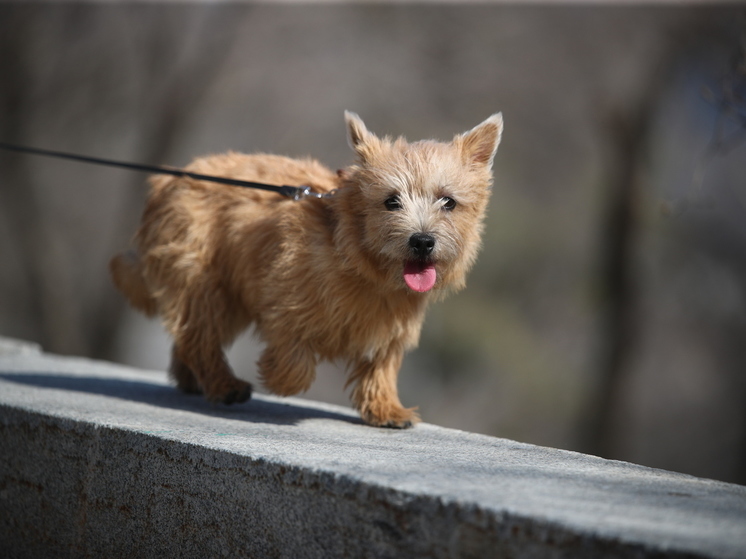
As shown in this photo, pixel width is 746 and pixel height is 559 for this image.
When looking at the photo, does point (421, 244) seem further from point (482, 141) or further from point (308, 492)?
point (308, 492)

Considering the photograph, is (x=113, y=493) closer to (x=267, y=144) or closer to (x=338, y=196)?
(x=338, y=196)

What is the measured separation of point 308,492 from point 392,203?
1.63 metres

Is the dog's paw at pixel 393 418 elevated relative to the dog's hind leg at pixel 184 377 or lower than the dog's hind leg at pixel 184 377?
elevated

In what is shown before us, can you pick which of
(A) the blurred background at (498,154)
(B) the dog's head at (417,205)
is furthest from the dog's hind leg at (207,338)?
(A) the blurred background at (498,154)

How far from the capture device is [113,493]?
3299 millimetres

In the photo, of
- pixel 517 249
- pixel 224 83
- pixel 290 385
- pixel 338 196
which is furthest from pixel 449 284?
pixel 224 83

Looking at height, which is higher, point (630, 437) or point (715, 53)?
point (715, 53)

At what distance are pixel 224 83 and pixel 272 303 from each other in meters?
9.86

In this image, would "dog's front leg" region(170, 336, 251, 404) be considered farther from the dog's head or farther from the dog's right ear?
the dog's right ear

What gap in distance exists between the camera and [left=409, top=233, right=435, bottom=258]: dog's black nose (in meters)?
3.65

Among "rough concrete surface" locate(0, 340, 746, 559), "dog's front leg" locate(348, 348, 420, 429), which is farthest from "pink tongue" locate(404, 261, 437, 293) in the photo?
"rough concrete surface" locate(0, 340, 746, 559)

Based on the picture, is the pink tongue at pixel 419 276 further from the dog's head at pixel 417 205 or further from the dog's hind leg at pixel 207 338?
the dog's hind leg at pixel 207 338

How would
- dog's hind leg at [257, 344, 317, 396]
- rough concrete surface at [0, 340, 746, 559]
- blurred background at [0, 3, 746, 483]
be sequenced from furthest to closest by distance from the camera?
blurred background at [0, 3, 746, 483], dog's hind leg at [257, 344, 317, 396], rough concrete surface at [0, 340, 746, 559]

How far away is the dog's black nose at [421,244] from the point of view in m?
3.65
